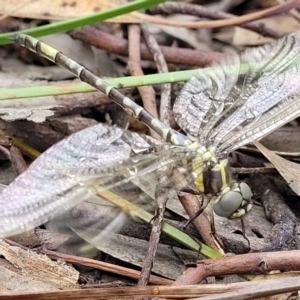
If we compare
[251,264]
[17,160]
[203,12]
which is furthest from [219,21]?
[251,264]

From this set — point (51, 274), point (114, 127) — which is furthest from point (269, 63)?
point (51, 274)

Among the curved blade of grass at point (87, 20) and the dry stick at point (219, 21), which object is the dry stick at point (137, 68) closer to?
the dry stick at point (219, 21)

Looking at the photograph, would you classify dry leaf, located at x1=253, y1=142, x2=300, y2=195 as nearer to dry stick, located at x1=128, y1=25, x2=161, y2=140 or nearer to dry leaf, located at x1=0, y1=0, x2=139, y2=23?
dry stick, located at x1=128, y1=25, x2=161, y2=140

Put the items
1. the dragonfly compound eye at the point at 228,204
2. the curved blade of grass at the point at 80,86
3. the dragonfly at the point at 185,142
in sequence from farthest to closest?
the curved blade of grass at the point at 80,86 → the dragonfly compound eye at the point at 228,204 → the dragonfly at the point at 185,142

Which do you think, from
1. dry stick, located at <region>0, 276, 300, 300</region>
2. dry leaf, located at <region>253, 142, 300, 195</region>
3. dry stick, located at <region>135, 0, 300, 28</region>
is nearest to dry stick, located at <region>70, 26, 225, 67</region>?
dry stick, located at <region>135, 0, 300, 28</region>

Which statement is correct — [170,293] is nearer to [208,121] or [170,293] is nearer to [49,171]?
[49,171]

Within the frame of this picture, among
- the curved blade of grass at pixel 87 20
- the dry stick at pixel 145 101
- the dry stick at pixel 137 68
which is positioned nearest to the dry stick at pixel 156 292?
the dry stick at pixel 145 101

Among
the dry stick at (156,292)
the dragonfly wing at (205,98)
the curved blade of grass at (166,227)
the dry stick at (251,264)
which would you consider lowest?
the dry stick at (156,292)
